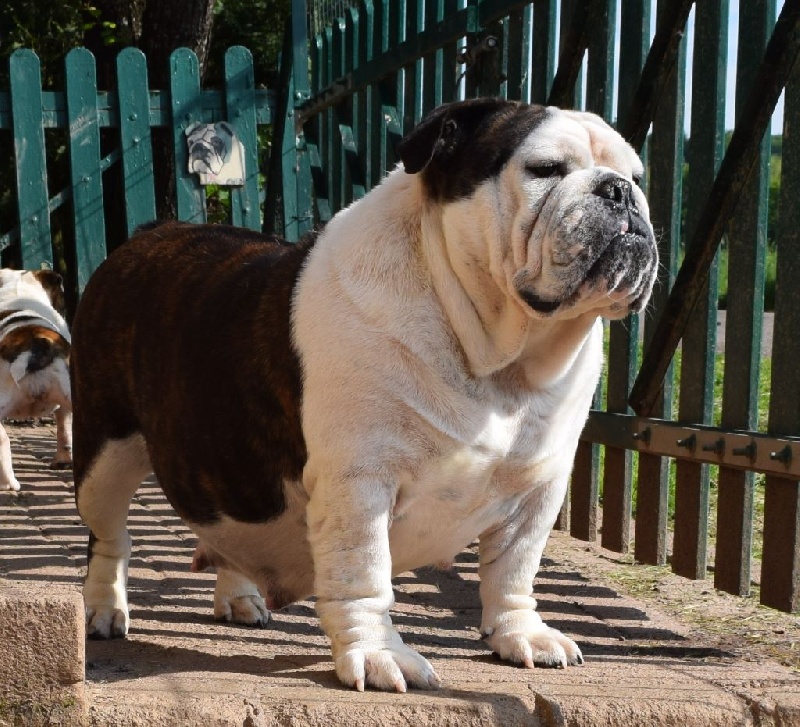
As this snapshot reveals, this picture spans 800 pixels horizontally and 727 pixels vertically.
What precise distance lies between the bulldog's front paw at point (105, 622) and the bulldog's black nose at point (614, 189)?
1.90m

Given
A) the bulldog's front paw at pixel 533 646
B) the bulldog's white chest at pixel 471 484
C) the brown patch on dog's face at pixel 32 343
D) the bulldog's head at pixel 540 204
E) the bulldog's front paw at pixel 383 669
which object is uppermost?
the bulldog's head at pixel 540 204

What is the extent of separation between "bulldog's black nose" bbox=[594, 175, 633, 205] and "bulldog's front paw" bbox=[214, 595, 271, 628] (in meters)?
1.77

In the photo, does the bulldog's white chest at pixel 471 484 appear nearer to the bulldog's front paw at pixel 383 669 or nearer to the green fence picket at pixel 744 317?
the bulldog's front paw at pixel 383 669

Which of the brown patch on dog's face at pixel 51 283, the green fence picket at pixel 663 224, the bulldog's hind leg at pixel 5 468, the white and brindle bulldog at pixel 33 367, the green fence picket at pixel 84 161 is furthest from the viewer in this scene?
the green fence picket at pixel 84 161

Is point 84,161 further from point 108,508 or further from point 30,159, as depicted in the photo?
point 108,508

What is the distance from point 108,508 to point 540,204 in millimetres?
1695

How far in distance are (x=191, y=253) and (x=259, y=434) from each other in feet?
2.74

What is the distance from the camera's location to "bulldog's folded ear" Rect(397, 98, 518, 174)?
10.3 ft

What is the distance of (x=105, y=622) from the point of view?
384 centimetres

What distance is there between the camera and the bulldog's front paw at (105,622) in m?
3.81

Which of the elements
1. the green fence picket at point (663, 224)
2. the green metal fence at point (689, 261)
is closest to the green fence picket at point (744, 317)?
the green metal fence at point (689, 261)

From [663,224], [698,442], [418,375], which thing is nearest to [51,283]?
[663,224]

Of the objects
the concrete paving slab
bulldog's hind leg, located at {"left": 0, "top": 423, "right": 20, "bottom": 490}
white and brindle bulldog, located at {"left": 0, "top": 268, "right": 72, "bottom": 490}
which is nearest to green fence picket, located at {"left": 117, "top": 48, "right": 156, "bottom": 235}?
white and brindle bulldog, located at {"left": 0, "top": 268, "right": 72, "bottom": 490}

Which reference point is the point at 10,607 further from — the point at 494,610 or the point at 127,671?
the point at 494,610
